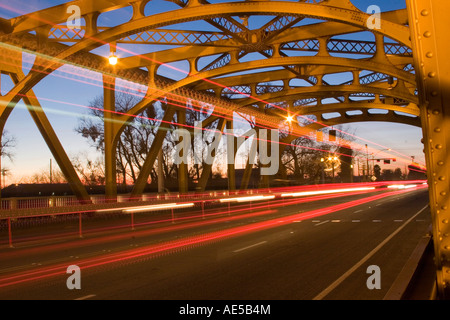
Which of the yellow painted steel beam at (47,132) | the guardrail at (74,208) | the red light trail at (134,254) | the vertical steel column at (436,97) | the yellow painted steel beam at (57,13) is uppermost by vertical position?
the yellow painted steel beam at (57,13)

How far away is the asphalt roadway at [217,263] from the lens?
27.8ft

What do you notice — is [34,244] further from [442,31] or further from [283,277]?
[442,31]

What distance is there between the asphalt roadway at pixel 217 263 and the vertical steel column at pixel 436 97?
583 cm

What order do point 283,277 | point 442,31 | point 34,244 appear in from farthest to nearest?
point 34,244
point 283,277
point 442,31

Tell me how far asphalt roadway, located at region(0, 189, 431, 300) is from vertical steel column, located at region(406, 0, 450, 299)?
5.83 m

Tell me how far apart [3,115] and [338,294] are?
1979cm

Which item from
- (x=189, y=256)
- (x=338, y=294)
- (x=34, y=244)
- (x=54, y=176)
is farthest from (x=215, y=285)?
(x=54, y=176)

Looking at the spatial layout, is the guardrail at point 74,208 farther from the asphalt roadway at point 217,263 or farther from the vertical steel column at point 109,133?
the asphalt roadway at point 217,263

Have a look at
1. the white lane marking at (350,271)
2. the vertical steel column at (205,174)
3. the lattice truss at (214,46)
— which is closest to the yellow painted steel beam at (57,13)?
the lattice truss at (214,46)

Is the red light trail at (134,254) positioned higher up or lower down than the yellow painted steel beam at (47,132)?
lower down

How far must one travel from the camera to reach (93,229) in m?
21.3

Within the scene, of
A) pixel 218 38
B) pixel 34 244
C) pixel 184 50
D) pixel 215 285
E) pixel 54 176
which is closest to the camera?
pixel 215 285

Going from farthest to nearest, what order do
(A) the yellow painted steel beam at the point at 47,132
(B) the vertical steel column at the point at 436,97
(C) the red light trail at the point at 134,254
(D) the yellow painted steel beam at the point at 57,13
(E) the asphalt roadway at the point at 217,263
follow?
(A) the yellow painted steel beam at the point at 47,132 < (D) the yellow painted steel beam at the point at 57,13 < (C) the red light trail at the point at 134,254 < (E) the asphalt roadway at the point at 217,263 < (B) the vertical steel column at the point at 436,97

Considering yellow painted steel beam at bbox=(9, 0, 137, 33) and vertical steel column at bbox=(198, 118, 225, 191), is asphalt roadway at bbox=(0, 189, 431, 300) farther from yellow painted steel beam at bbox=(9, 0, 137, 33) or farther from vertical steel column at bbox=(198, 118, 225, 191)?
vertical steel column at bbox=(198, 118, 225, 191)
